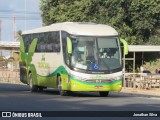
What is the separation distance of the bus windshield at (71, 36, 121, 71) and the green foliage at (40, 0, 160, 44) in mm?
24902

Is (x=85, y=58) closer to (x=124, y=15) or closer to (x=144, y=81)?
(x=144, y=81)

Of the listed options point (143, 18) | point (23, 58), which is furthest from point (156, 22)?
point (23, 58)

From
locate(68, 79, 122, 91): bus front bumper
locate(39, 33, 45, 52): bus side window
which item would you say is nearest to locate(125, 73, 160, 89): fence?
locate(39, 33, 45, 52): bus side window

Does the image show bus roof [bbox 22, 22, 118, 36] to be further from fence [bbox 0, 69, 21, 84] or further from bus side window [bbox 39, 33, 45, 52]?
fence [bbox 0, 69, 21, 84]

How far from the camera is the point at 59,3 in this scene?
195ft

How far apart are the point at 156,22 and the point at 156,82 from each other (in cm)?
1426

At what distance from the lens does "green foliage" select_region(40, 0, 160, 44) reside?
179 feet

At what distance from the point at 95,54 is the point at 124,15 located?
26.6 meters

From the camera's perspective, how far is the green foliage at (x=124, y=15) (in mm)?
54438

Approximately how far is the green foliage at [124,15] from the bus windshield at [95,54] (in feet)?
81.7

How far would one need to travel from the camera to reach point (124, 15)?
180ft

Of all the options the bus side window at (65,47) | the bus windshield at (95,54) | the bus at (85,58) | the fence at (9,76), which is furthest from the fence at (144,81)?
the fence at (9,76)

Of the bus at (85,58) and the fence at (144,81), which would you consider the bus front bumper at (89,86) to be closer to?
the bus at (85,58)

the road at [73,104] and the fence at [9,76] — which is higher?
the road at [73,104]
